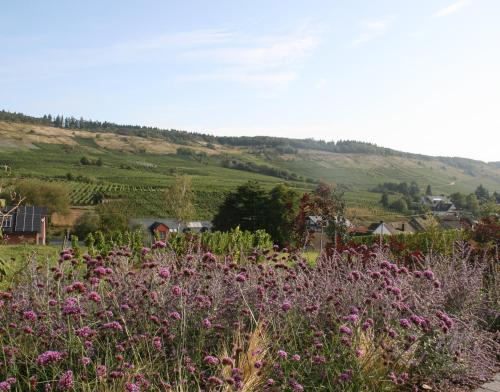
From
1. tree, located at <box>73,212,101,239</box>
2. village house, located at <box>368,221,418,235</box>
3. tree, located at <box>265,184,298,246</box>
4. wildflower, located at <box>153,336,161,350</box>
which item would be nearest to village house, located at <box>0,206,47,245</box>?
tree, located at <box>73,212,101,239</box>

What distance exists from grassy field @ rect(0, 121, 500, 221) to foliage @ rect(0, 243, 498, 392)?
5266 centimetres

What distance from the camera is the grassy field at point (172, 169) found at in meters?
73.5

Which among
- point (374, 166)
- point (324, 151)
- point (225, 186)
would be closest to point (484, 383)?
point (225, 186)

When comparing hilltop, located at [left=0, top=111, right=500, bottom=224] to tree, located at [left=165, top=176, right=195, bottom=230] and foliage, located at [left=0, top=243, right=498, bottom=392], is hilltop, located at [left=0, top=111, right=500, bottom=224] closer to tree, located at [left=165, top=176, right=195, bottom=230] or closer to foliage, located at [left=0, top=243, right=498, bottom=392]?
tree, located at [left=165, top=176, right=195, bottom=230]

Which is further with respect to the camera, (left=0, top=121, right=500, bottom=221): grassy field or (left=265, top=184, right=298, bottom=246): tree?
(left=0, top=121, right=500, bottom=221): grassy field

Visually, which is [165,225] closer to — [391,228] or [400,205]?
[391,228]

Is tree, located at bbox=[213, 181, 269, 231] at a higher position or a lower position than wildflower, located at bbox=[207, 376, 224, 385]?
lower

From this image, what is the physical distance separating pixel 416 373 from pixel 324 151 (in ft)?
478

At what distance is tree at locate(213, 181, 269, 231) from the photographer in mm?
36188

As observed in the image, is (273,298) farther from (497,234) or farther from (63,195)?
(63,195)

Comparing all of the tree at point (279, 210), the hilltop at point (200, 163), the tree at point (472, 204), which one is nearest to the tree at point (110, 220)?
the hilltop at point (200, 163)

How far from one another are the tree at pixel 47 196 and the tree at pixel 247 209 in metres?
25.3

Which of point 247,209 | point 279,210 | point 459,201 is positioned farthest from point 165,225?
point 459,201

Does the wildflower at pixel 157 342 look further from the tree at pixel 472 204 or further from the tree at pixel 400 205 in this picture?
the tree at pixel 472 204
